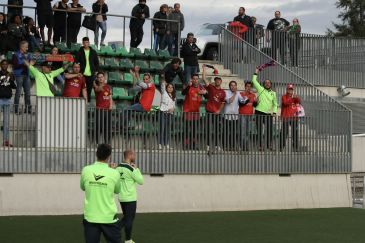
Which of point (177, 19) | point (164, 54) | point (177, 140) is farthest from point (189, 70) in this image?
point (177, 140)

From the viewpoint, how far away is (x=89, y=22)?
29.8m

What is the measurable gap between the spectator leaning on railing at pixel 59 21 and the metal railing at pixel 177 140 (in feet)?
19.0

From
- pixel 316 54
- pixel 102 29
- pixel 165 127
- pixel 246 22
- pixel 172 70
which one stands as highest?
pixel 246 22

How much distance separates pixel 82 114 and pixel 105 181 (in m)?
9.79

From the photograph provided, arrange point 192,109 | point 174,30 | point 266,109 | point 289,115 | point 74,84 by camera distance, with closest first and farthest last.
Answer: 1. point 74,84
2. point 192,109
3. point 266,109
4. point 289,115
5. point 174,30

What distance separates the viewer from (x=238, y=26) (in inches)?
1272

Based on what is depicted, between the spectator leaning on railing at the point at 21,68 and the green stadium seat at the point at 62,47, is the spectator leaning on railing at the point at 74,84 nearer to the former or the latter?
the spectator leaning on railing at the point at 21,68

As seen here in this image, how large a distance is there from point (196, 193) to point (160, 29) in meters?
7.77

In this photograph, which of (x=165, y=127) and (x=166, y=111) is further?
(x=166, y=111)

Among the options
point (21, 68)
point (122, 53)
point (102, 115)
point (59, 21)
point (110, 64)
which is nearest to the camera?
point (102, 115)

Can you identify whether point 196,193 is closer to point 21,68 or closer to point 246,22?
point 21,68

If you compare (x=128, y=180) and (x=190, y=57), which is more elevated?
(x=190, y=57)

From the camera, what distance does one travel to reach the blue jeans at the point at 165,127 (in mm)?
24297

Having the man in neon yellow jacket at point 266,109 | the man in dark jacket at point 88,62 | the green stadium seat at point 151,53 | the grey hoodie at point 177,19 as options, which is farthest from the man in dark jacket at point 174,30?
the man in dark jacket at point 88,62
